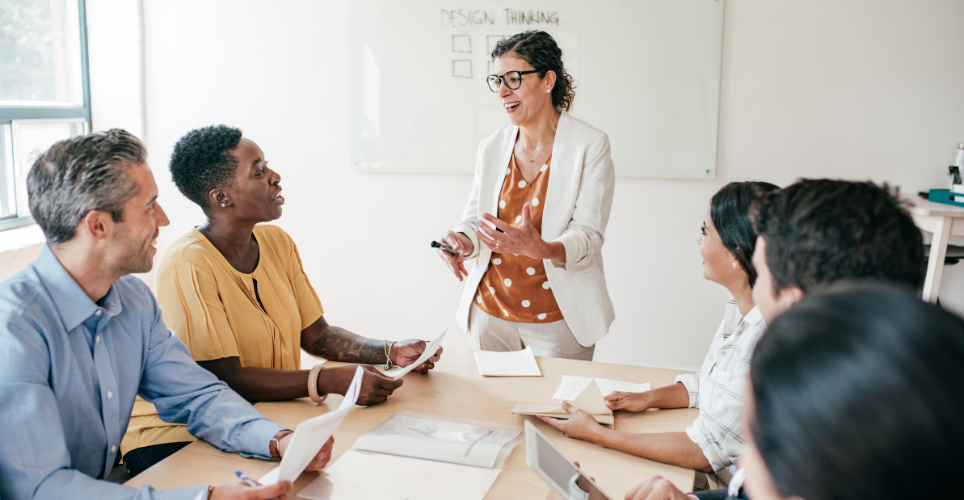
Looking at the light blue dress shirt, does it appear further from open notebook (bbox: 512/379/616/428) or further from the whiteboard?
the whiteboard

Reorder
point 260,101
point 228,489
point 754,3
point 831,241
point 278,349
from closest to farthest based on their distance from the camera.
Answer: point 831,241, point 228,489, point 278,349, point 754,3, point 260,101

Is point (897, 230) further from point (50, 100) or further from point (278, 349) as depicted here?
point (50, 100)

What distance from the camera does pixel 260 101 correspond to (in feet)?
12.3

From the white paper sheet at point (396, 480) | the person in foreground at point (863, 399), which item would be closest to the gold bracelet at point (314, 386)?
the white paper sheet at point (396, 480)

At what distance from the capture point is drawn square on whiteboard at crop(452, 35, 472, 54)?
135 inches

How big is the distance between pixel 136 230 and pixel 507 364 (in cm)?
104

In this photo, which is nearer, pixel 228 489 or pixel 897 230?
pixel 897 230

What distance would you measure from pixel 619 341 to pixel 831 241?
109 inches

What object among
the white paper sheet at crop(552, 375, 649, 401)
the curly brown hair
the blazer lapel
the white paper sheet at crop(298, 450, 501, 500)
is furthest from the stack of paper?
the curly brown hair

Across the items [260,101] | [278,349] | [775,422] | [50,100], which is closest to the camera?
[775,422]

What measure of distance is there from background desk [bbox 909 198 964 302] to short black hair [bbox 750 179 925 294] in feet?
6.91

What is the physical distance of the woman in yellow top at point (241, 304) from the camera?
1.55 m

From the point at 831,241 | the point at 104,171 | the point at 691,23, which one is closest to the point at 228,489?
the point at 104,171

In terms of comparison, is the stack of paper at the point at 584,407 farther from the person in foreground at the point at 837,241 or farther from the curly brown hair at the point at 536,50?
the curly brown hair at the point at 536,50
